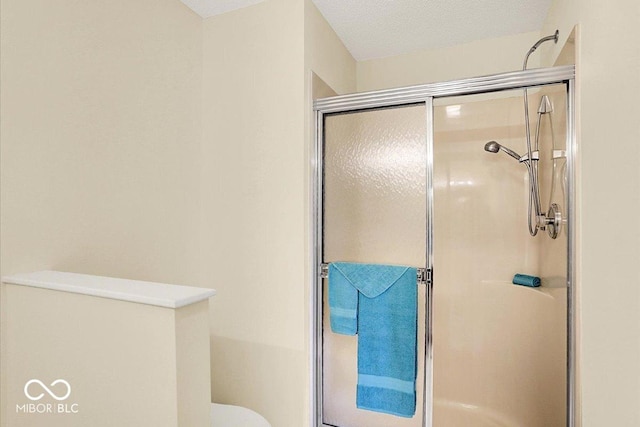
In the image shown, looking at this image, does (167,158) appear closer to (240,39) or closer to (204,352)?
(240,39)

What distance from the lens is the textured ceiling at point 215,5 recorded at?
1.92 meters

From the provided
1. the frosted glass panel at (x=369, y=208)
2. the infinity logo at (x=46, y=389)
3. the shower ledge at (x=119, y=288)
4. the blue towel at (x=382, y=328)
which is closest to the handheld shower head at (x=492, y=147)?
the frosted glass panel at (x=369, y=208)

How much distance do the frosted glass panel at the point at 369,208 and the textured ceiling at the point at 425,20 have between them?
62 centimetres

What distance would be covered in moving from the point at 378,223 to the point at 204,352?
114cm

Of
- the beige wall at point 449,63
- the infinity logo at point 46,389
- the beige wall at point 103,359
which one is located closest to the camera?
the beige wall at point 103,359

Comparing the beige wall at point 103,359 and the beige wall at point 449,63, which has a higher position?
the beige wall at point 449,63

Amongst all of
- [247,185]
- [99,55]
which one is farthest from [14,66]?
[247,185]

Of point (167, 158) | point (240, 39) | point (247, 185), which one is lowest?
point (247, 185)

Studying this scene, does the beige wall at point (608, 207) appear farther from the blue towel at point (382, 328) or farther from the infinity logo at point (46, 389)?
the infinity logo at point (46, 389)

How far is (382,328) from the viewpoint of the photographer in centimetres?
178

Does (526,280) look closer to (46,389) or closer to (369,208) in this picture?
(369,208)

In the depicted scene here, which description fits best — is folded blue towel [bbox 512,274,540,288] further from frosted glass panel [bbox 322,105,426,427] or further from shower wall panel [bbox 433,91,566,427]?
frosted glass panel [bbox 322,105,426,427]

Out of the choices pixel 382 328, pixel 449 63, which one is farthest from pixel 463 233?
pixel 449 63

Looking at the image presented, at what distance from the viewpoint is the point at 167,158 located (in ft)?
6.02
